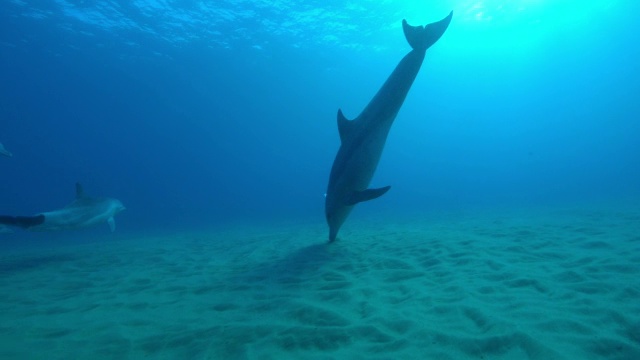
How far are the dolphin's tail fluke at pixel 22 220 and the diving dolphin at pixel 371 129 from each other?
20.2 feet

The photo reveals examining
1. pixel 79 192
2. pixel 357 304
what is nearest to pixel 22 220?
pixel 79 192

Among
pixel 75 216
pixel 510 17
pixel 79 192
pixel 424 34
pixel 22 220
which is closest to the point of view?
pixel 424 34

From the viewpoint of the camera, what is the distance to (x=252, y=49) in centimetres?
3925

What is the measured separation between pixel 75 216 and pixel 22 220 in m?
2.08

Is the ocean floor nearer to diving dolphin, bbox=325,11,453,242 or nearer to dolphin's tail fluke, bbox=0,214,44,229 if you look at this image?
dolphin's tail fluke, bbox=0,214,44,229

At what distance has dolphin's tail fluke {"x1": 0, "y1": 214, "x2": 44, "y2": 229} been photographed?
6268 mm

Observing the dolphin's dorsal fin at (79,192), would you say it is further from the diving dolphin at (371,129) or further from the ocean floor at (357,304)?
the diving dolphin at (371,129)

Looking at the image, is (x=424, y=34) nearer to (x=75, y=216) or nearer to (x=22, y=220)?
(x=22, y=220)

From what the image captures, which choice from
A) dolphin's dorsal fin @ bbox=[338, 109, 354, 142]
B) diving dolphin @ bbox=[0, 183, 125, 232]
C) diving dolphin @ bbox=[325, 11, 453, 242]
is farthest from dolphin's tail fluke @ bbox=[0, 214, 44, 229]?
dolphin's dorsal fin @ bbox=[338, 109, 354, 142]

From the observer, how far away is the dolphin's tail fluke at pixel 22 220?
6268mm

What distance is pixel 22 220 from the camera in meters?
6.75

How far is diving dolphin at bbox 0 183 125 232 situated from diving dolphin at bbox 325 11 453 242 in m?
6.30

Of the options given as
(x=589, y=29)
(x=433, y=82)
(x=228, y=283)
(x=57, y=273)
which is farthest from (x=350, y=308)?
(x=433, y=82)

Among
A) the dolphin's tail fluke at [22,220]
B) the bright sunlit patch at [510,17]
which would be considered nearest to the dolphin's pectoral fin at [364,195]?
the dolphin's tail fluke at [22,220]
